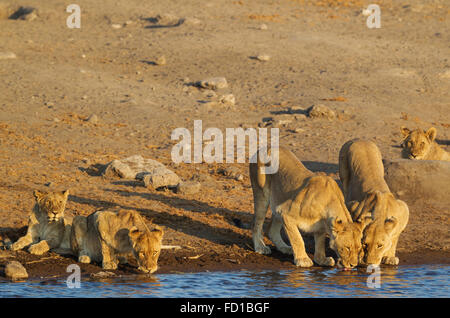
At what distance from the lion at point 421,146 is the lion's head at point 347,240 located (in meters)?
5.73

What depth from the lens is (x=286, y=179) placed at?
11.0m

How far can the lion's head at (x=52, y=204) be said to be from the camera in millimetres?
10648

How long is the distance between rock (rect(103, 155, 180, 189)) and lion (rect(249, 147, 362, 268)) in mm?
2765

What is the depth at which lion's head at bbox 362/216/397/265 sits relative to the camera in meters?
10.1

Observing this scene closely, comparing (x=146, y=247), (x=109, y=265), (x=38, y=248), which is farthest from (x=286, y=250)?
(x=38, y=248)

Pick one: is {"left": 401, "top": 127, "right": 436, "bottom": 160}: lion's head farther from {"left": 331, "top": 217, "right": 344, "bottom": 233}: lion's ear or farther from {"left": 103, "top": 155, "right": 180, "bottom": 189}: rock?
{"left": 331, "top": 217, "right": 344, "bottom": 233}: lion's ear

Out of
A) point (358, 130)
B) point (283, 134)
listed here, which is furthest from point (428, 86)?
point (283, 134)

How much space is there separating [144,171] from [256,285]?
5.19 meters

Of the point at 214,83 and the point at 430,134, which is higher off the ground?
the point at 214,83

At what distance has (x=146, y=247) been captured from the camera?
31.9ft

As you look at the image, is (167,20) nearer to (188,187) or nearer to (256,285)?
(188,187)

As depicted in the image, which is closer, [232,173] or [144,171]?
[144,171]

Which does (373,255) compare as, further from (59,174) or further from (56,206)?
(59,174)

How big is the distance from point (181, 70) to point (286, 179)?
11.1 m
